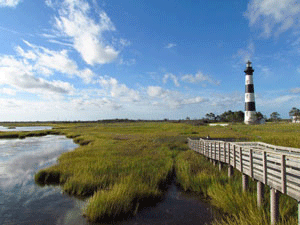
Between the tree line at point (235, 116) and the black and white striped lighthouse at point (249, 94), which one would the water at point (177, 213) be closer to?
the black and white striped lighthouse at point (249, 94)

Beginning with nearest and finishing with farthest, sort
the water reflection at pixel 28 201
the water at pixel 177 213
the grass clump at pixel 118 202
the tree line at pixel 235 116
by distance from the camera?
the grass clump at pixel 118 202
the water at pixel 177 213
the water reflection at pixel 28 201
the tree line at pixel 235 116

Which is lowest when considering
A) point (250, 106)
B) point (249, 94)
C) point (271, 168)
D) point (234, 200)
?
point (234, 200)

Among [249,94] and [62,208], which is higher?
[249,94]

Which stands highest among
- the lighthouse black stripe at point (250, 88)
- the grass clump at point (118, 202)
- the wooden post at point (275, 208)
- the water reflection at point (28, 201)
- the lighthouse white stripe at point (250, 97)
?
the lighthouse black stripe at point (250, 88)

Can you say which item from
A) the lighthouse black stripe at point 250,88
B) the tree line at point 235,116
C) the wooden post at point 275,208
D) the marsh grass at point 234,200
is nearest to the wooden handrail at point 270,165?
the wooden post at point 275,208

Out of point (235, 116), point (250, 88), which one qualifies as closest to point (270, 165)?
point (250, 88)

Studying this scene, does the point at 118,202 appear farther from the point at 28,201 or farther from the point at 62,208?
the point at 28,201

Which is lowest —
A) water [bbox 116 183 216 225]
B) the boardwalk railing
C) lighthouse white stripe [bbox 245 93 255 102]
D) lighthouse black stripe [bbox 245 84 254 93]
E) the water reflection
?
the water reflection

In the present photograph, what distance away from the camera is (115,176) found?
1142cm

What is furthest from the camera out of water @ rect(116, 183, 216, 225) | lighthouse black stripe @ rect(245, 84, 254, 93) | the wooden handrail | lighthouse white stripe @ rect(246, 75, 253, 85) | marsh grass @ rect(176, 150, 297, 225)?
lighthouse white stripe @ rect(246, 75, 253, 85)

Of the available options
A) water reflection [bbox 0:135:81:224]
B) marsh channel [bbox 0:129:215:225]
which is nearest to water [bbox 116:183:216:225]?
marsh channel [bbox 0:129:215:225]

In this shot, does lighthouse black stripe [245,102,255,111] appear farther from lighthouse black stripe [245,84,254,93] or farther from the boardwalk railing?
the boardwalk railing

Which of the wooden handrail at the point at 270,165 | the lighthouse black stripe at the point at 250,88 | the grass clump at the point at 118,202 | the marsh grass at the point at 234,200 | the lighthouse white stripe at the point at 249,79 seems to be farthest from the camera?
the lighthouse white stripe at the point at 249,79

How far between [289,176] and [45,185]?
38.8 feet
